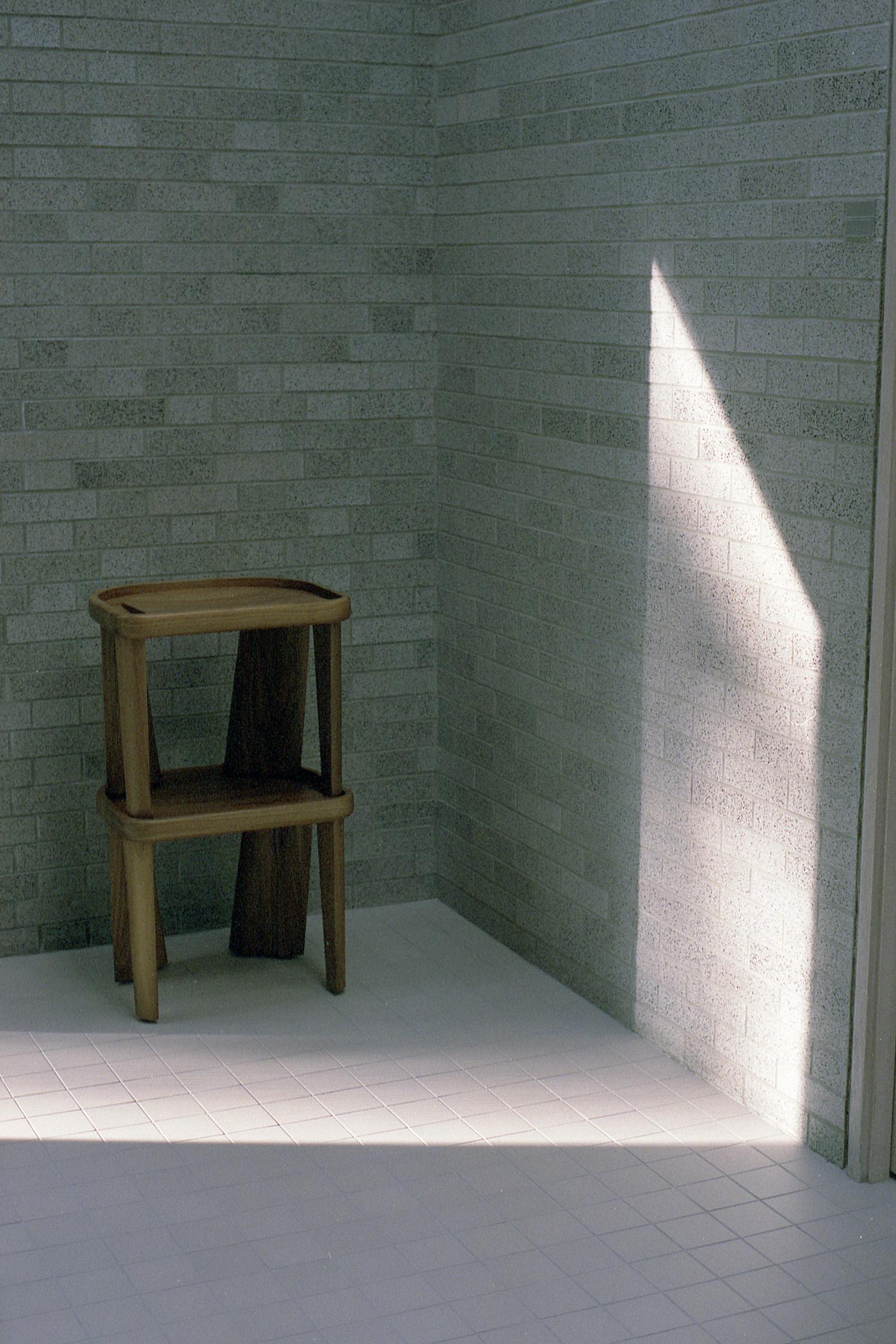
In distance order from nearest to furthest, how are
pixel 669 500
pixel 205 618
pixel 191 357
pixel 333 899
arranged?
1. pixel 669 500
2. pixel 205 618
3. pixel 333 899
4. pixel 191 357

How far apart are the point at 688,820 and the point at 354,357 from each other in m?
1.52

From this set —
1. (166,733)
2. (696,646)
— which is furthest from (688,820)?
(166,733)

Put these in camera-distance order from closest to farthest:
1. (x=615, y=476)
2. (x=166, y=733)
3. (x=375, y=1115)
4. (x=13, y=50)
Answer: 1. (x=375, y=1115)
2. (x=615, y=476)
3. (x=13, y=50)
4. (x=166, y=733)

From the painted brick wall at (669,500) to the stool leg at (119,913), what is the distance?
920 mm

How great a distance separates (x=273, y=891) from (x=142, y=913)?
0.46 meters

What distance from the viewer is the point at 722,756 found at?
3162 millimetres

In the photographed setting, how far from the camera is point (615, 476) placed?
3.44m

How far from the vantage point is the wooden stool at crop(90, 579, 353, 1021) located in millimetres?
3453

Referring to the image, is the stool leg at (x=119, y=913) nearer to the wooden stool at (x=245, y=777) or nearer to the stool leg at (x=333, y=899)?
the wooden stool at (x=245, y=777)

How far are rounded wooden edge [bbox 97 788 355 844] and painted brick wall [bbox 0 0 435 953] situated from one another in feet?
1.59

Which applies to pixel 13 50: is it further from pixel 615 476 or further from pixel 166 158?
pixel 615 476

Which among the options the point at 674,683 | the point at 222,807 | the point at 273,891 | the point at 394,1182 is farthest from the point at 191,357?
the point at 394,1182

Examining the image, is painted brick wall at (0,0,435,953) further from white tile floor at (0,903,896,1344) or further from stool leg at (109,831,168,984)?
white tile floor at (0,903,896,1344)

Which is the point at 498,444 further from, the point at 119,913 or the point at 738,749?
the point at 119,913
